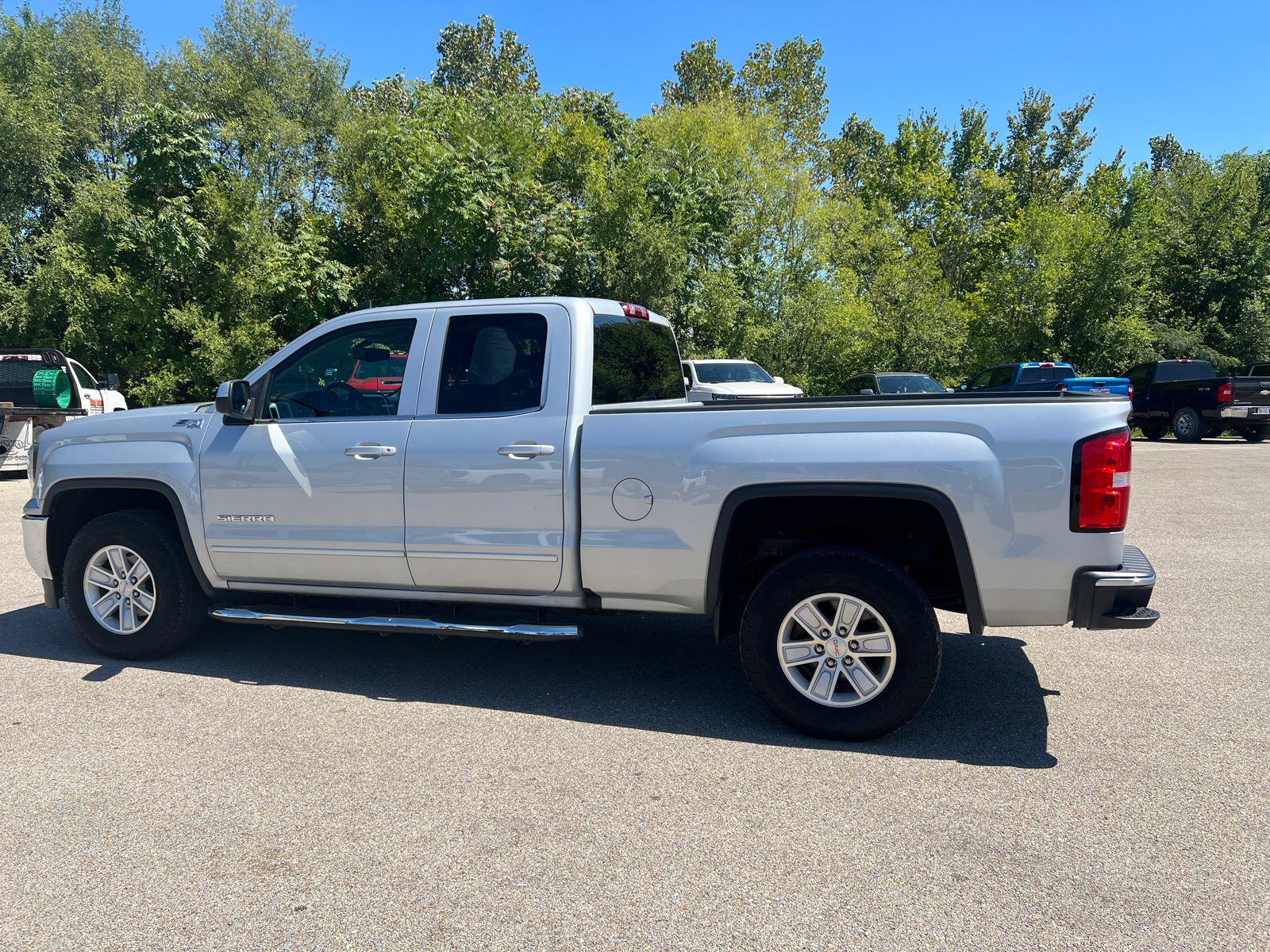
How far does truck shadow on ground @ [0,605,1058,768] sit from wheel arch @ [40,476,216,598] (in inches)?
23.5

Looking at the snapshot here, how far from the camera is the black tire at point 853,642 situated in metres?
3.81

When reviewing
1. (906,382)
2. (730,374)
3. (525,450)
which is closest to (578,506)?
(525,450)

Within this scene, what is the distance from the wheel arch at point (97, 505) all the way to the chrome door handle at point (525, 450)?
201 cm

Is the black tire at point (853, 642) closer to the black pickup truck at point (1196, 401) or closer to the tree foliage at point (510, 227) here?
the black pickup truck at point (1196, 401)

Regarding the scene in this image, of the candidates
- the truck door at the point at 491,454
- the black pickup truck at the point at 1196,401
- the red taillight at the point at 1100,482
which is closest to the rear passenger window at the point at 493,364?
the truck door at the point at 491,454

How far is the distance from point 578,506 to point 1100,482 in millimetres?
2255

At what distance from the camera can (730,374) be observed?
62.8 feet

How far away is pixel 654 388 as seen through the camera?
5.26m

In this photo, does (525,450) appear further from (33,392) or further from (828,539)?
(33,392)

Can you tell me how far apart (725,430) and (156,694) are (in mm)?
3270

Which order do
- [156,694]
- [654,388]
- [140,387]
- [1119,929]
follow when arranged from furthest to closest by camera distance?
1. [140,387]
2. [654,388]
3. [156,694]
4. [1119,929]

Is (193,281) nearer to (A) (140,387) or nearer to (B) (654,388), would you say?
(A) (140,387)

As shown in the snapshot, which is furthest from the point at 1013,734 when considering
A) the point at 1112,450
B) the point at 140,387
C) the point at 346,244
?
the point at 346,244

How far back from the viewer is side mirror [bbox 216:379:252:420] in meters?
4.73
